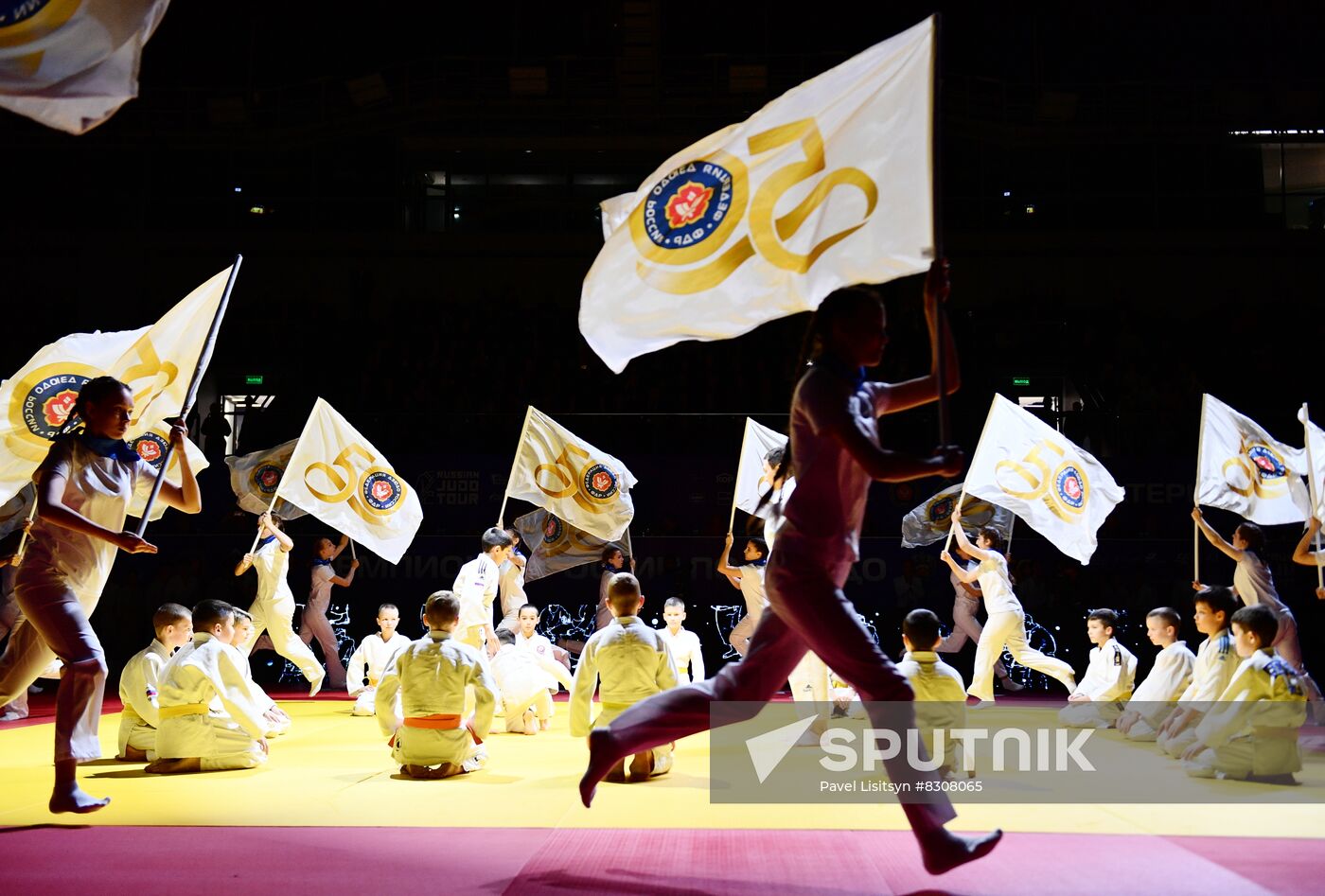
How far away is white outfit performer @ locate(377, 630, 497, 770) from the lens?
260 inches

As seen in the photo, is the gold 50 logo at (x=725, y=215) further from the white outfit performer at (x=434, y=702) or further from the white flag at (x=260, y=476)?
the white flag at (x=260, y=476)

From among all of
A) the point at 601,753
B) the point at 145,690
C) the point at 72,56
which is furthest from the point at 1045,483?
the point at 72,56

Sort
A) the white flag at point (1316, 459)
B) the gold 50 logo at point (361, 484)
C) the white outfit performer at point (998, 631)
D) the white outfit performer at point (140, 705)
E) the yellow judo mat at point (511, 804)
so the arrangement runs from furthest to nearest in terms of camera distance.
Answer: the gold 50 logo at point (361, 484), the white outfit performer at point (998, 631), the white flag at point (1316, 459), the white outfit performer at point (140, 705), the yellow judo mat at point (511, 804)

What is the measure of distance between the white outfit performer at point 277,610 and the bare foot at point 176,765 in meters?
4.54

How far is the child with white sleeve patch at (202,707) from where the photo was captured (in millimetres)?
6742

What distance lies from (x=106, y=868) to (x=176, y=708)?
9.83 feet

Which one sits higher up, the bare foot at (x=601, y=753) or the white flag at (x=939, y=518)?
the white flag at (x=939, y=518)

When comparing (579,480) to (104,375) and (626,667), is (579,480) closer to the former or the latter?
(626,667)

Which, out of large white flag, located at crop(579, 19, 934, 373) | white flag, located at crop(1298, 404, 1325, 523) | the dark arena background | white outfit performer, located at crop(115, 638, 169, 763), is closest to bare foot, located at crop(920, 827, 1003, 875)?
large white flag, located at crop(579, 19, 934, 373)

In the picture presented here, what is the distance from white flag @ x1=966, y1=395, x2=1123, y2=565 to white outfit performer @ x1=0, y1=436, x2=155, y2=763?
7.01 metres

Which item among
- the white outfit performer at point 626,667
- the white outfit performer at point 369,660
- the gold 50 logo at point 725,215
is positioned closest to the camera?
the gold 50 logo at point 725,215

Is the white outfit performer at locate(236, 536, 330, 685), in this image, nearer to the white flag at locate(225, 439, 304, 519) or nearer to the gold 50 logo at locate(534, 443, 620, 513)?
the white flag at locate(225, 439, 304, 519)

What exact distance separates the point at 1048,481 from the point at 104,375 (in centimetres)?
769

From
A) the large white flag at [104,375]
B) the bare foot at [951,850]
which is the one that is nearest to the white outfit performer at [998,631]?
the bare foot at [951,850]
